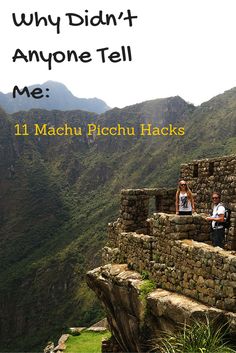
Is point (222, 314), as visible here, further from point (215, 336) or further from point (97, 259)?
point (97, 259)

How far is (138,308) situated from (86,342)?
8.99 meters

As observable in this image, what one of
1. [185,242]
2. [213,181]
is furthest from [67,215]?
[185,242]

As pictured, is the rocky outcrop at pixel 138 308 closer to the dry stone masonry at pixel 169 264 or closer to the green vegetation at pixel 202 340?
the dry stone masonry at pixel 169 264

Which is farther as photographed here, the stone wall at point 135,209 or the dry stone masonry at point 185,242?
the stone wall at point 135,209

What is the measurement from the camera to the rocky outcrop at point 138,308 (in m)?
8.11

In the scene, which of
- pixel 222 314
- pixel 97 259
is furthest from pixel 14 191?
pixel 222 314

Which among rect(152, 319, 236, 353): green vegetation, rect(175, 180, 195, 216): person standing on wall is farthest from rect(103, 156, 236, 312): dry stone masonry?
rect(152, 319, 236, 353): green vegetation

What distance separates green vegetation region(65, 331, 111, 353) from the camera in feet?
54.9

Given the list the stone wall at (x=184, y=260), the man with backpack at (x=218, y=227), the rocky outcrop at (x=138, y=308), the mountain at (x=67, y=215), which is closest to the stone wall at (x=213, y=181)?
the man with backpack at (x=218, y=227)

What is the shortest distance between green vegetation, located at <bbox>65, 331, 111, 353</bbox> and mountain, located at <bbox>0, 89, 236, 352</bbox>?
6521cm

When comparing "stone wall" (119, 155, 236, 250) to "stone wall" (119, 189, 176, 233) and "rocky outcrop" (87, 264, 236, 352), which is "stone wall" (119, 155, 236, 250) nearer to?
"stone wall" (119, 189, 176, 233)

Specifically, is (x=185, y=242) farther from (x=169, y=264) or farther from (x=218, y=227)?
(x=218, y=227)

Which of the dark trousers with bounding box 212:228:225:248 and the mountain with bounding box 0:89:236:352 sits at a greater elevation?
the dark trousers with bounding box 212:228:225:248

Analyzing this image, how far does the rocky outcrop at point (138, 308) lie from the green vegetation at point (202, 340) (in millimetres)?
182
